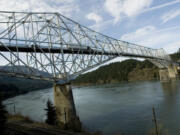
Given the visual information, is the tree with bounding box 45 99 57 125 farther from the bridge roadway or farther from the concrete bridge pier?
the concrete bridge pier

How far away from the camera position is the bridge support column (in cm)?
1628

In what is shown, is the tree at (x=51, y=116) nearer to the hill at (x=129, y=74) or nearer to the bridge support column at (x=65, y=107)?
the bridge support column at (x=65, y=107)

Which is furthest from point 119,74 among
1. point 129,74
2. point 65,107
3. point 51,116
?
point 51,116

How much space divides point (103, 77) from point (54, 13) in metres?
113

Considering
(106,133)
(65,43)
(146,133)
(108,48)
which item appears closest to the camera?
(146,133)

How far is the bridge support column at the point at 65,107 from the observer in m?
16.3

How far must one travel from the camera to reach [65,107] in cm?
1662

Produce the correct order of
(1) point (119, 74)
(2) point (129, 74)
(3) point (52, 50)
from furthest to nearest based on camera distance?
(1) point (119, 74)
(2) point (129, 74)
(3) point (52, 50)

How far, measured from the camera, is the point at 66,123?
1580cm

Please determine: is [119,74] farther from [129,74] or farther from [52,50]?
[52,50]

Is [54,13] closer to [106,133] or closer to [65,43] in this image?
[65,43]

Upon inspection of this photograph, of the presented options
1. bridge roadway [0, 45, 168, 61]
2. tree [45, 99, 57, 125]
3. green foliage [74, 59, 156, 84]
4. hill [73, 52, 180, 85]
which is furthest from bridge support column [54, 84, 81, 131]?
green foliage [74, 59, 156, 84]

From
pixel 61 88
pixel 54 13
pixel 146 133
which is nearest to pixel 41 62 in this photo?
pixel 61 88

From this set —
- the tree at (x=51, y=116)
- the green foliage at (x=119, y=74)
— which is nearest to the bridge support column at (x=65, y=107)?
the tree at (x=51, y=116)
